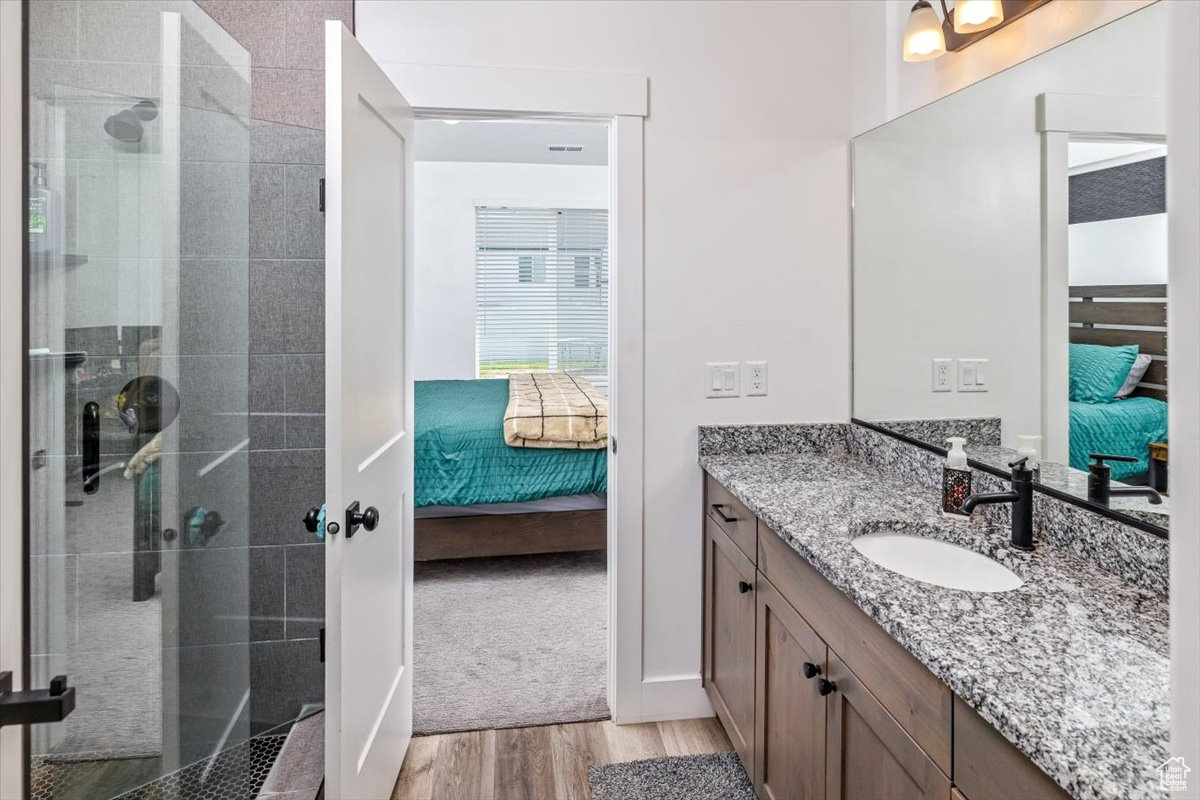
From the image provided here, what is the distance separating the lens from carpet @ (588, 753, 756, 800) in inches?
73.9

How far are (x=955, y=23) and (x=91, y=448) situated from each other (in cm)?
211

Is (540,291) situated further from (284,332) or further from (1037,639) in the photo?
(1037,639)

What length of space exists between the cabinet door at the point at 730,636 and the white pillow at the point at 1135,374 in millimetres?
878

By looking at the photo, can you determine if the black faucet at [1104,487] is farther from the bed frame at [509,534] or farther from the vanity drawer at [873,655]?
the bed frame at [509,534]

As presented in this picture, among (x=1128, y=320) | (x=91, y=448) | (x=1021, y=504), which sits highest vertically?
(x=1128, y=320)

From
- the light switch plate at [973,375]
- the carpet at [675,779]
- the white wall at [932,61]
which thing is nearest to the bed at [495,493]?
the carpet at [675,779]

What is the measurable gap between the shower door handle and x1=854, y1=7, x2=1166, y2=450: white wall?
5.93ft

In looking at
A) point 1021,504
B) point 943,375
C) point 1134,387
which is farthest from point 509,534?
point 1134,387

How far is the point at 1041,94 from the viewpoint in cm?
148

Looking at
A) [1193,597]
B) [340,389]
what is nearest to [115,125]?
[340,389]

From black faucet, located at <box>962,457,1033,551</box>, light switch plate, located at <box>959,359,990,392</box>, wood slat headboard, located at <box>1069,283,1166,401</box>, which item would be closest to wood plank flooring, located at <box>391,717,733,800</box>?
black faucet, located at <box>962,457,1033,551</box>

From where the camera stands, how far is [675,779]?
1.94 metres

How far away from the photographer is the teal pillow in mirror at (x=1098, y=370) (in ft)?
4.27

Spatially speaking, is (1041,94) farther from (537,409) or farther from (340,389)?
(537,409)
